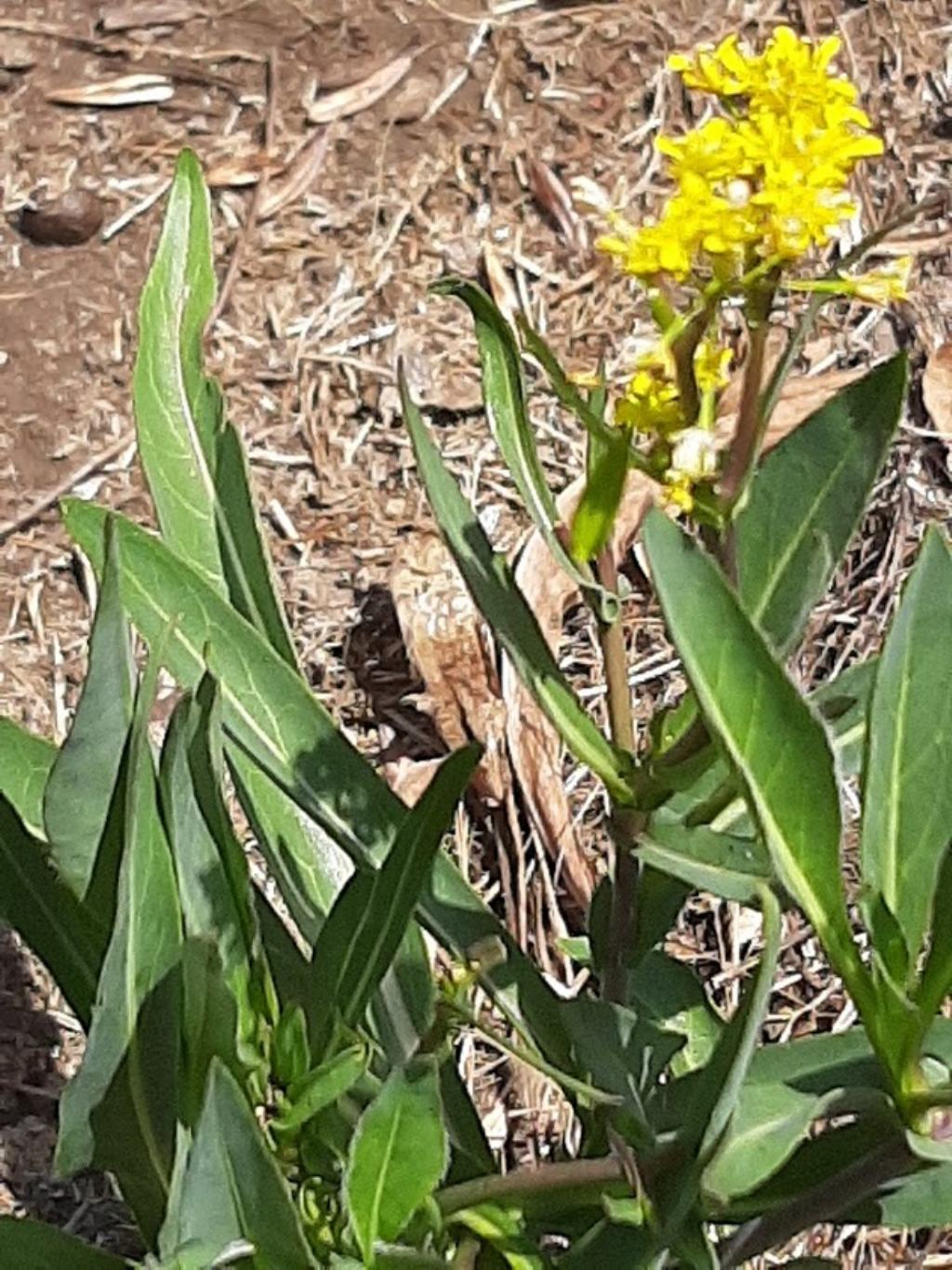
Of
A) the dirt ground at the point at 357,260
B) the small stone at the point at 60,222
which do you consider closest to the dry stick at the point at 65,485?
the dirt ground at the point at 357,260

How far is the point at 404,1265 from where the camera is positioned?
1.09 metres

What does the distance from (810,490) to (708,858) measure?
11.4 inches

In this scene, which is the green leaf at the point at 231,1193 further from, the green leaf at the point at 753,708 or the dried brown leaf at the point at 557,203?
the dried brown leaf at the point at 557,203

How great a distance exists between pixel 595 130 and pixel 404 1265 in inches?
65.6

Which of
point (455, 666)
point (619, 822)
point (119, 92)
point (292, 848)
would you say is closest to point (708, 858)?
point (619, 822)

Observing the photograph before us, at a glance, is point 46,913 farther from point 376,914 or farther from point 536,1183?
point 536,1183

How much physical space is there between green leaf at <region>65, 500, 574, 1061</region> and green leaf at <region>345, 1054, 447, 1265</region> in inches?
9.4

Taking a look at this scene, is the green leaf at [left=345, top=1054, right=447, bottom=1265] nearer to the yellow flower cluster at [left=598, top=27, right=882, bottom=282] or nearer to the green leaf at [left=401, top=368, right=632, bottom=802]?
the green leaf at [left=401, top=368, right=632, bottom=802]

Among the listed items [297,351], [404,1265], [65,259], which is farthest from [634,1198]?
[65,259]

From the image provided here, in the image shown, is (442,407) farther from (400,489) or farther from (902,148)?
(902,148)

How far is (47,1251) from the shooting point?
4.37 ft

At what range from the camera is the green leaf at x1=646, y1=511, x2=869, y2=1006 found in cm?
101

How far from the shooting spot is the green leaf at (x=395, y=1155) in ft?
3.56

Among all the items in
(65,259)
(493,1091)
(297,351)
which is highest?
(65,259)
